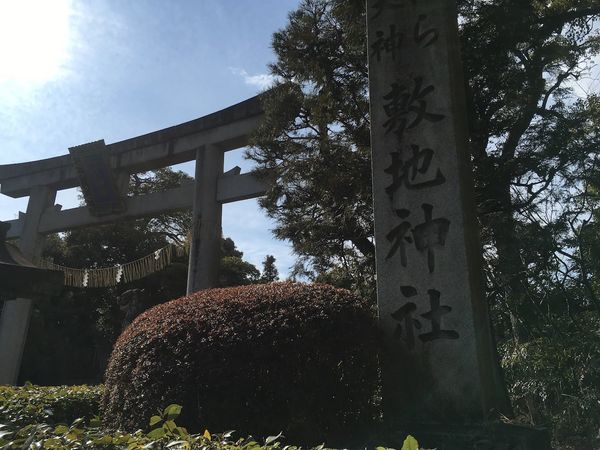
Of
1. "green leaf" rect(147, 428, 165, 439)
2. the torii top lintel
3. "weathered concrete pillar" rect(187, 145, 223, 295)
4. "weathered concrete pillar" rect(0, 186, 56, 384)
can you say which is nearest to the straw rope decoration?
"weathered concrete pillar" rect(0, 186, 56, 384)

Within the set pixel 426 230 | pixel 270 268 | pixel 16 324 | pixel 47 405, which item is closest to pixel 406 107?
pixel 426 230

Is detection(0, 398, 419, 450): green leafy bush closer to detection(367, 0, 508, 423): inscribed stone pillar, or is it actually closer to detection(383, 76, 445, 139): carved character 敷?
detection(367, 0, 508, 423): inscribed stone pillar

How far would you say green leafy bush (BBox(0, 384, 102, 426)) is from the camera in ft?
12.7

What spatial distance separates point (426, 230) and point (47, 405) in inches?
149

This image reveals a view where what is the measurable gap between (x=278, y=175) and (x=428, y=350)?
4.01m

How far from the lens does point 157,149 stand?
11.6m

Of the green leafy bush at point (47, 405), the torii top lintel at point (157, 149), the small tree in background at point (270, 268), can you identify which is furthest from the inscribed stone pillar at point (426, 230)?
the small tree in background at point (270, 268)

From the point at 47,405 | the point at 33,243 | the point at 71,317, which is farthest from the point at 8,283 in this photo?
the point at 71,317

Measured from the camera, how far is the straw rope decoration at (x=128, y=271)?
37.7 ft

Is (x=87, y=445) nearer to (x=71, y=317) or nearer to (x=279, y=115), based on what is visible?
(x=279, y=115)

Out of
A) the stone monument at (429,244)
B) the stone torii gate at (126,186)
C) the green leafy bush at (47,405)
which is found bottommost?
the green leafy bush at (47,405)

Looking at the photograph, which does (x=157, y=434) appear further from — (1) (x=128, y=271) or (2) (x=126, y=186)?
(2) (x=126, y=186)

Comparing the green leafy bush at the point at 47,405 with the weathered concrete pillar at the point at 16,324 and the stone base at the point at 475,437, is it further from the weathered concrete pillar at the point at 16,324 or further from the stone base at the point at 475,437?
the weathered concrete pillar at the point at 16,324

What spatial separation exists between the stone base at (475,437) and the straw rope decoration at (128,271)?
789cm
